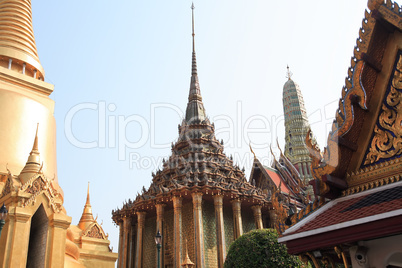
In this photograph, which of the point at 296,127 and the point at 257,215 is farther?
the point at 296,127

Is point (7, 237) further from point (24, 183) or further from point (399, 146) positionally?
point (399, 146)

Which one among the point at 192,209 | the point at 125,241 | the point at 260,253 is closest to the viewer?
the point at 260,253

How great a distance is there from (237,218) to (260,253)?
30.5 feet

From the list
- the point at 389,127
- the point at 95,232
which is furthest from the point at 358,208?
the point at 95,232

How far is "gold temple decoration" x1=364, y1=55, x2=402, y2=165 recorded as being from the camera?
471 cm

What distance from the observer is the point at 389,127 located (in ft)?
15.8

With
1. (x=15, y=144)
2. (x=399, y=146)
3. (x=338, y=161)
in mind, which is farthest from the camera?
(x=15, y=144)

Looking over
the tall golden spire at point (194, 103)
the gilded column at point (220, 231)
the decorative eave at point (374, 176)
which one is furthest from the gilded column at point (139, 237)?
the decorative eave at point (374, 176)

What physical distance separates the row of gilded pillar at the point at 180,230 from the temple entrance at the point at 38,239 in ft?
28.1

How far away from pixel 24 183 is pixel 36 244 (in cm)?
211

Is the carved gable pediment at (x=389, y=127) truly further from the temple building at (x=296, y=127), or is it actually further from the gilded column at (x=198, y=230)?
the temple building at (x=296, y=127)

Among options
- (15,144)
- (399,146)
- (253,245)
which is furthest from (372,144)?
(15,144)

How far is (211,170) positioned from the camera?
24984 mm

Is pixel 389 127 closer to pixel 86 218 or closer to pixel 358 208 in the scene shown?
pixel 358 208
